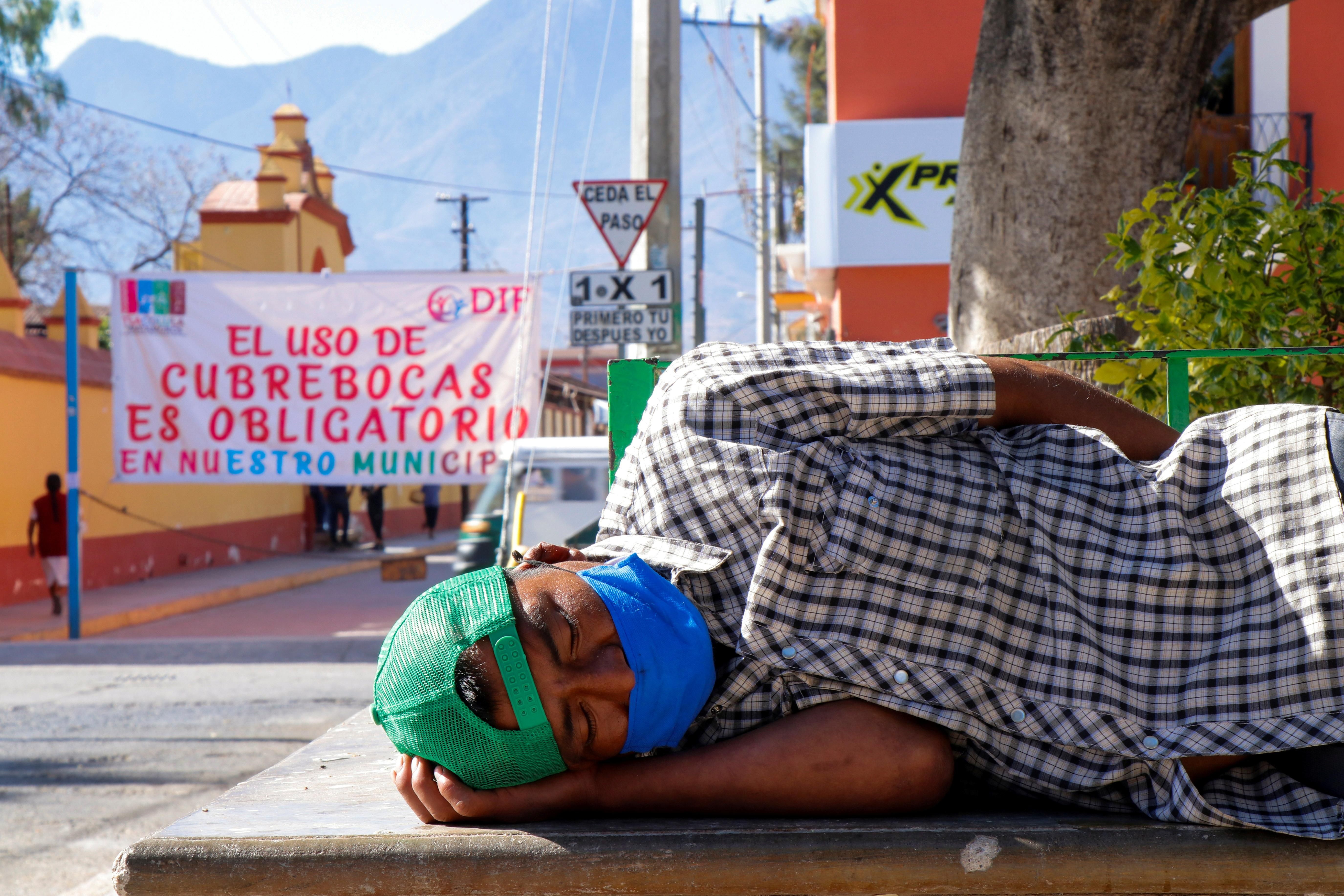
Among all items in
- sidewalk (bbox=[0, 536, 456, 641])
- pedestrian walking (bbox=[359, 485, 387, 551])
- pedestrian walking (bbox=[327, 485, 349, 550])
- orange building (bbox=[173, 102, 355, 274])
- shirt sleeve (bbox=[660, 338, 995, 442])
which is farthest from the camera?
pedestrian walking (bbox=[359, 485, 387, 551])

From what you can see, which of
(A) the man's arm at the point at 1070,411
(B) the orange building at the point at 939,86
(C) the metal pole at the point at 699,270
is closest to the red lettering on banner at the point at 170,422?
(B) the orange building at the point at 939,86

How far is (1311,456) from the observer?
167 cm

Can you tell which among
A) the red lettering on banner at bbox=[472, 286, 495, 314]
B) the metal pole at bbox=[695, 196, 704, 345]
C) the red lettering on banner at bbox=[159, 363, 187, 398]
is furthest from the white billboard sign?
the metal pole at bbox=[695, 196, 704, 345]

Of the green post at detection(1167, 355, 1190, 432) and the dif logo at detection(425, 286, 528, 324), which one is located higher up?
the dif logo at detection(425, 286, 528, 324)

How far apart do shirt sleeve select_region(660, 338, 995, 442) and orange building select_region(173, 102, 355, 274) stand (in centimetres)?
1832

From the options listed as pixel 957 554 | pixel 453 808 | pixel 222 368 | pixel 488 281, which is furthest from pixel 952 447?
pixel 222 368

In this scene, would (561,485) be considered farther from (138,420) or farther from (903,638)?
(903,638)

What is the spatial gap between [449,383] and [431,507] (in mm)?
15982

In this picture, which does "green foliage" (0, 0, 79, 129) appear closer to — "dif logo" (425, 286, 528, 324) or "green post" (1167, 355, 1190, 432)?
"dif logo" (425, 286, 528, 324)

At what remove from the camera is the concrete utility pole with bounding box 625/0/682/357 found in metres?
8.50

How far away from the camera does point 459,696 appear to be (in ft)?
5.16

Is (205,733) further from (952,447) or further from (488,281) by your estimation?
(952,447)

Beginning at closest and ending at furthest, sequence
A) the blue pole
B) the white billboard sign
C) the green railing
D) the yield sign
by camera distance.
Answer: the green railing → the yield sign → the blue pole → the white billboard sign

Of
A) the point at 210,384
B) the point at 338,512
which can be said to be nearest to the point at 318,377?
the point at 210,384
